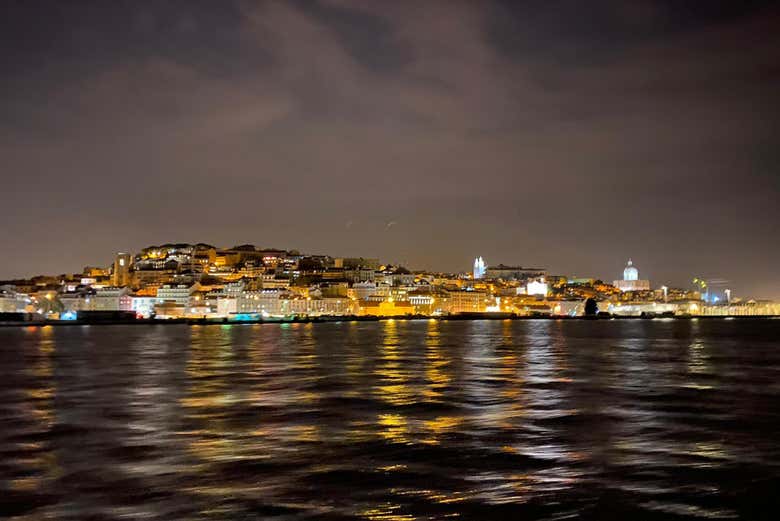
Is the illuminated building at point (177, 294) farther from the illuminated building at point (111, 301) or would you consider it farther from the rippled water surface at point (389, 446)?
the rippled water surface at point (389, 446)

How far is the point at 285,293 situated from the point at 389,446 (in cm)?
10964

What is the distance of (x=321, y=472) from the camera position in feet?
31.0

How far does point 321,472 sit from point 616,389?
11.1m

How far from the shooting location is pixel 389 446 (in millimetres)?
11281

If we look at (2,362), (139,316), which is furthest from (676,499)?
(139,316)

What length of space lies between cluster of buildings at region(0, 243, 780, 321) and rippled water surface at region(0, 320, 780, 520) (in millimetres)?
90932

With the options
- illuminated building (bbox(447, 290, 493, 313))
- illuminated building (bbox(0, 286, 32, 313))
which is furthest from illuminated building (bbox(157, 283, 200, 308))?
illuminated building (bbox(447, 290, 493, 313))

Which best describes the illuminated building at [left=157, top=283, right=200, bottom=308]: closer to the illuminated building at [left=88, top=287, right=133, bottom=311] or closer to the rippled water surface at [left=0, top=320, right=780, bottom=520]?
the illuminated building at [left=88, top=287, right=133, bottom=311]

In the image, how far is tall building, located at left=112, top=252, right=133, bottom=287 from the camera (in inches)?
5561

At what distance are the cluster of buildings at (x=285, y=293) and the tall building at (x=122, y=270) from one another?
17cm

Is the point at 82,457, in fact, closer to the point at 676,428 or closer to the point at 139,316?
the point at 676,428

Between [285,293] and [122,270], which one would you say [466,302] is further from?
[122,270]

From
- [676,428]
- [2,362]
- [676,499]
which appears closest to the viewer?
[676,499]

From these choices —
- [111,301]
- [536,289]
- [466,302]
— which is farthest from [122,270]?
[536,289]
